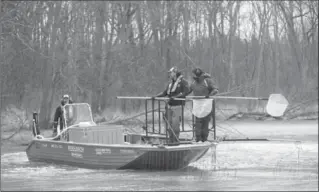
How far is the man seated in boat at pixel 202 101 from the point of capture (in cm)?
1261

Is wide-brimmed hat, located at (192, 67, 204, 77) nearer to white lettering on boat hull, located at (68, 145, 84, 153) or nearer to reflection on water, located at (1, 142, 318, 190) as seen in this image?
reflection on water, located at (1, 142, 318, 190)

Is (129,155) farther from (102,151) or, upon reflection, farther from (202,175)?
(202,175)

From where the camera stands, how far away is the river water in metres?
12.6

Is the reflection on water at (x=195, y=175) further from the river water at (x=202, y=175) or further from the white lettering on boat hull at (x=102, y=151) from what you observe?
the white lettering on boat hull at (x=102, y=151)

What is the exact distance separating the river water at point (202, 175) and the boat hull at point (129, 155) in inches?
6.8

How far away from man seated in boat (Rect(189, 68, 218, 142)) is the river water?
3.41 ft

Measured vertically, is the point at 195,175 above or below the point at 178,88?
below

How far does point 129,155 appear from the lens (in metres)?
14.6

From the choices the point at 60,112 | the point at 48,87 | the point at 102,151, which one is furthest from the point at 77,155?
the point at 48,87

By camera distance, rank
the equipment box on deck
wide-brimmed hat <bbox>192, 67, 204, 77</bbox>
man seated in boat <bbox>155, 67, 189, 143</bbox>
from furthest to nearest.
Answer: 1. the equipment box on deck
2. man seated in boat <bbox>155, 67, 189, 143</bbox>
3. wide-brimmed hat <bbox>192, 67, 204, 77</bbox>

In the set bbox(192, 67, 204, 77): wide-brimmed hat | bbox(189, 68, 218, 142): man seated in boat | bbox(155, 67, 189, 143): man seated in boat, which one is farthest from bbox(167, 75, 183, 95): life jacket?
bbox(192, 67, 204, 77): wide-brimmed hat

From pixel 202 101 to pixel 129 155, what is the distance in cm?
276

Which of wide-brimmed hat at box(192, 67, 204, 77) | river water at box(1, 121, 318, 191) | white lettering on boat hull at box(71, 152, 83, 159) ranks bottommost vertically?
river water at box(1, 121, 318, 191)

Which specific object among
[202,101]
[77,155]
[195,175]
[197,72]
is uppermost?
[197,72]
